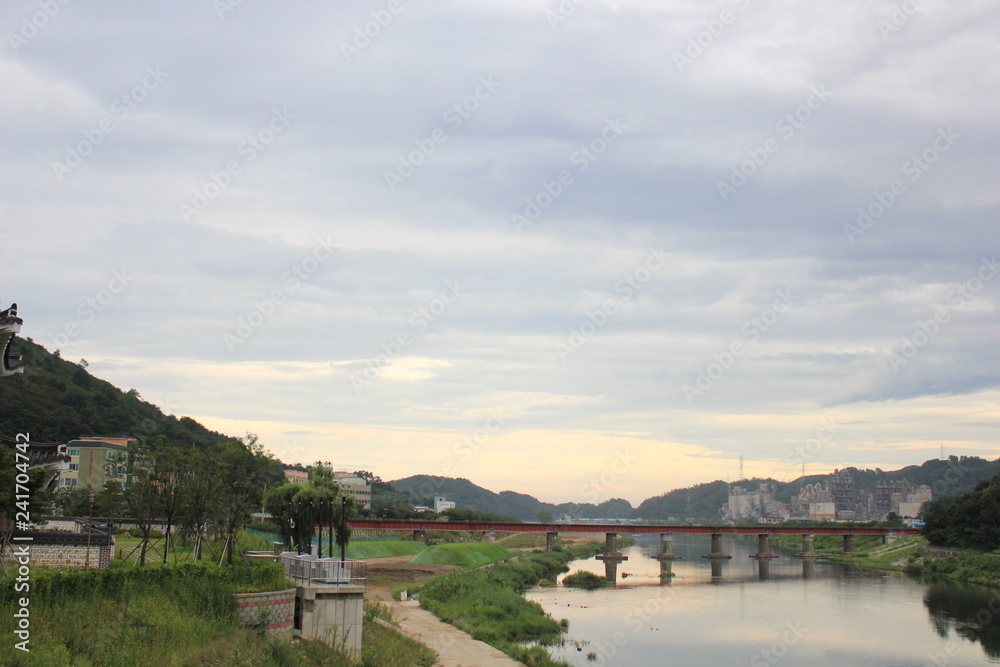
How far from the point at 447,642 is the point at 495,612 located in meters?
10.2

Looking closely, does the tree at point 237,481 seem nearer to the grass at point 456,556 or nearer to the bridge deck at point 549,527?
the grass at point 456,556

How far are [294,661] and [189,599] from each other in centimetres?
422

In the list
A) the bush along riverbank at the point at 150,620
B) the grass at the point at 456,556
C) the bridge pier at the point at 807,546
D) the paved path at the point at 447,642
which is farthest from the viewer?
the bridge pier at the point at 807,546

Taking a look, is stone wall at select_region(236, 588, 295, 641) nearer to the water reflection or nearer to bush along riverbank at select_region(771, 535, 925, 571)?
the water reflection

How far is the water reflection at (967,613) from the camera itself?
5584cm

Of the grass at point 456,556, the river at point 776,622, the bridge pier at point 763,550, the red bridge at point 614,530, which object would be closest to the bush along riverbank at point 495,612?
the river at point 776,622

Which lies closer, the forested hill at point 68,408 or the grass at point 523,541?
the forested hill at point 68,408

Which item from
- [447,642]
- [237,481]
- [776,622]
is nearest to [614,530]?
[776,622]

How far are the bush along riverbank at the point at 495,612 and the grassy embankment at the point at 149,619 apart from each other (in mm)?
15388

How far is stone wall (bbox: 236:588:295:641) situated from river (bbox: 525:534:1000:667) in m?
19.1

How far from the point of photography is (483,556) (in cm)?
10269

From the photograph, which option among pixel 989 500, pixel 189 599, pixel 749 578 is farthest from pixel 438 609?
pixel 989 500

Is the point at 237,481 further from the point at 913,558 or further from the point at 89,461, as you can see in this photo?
the point at 913,558

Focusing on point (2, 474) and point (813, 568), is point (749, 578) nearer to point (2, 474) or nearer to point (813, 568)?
point (813, 568)
